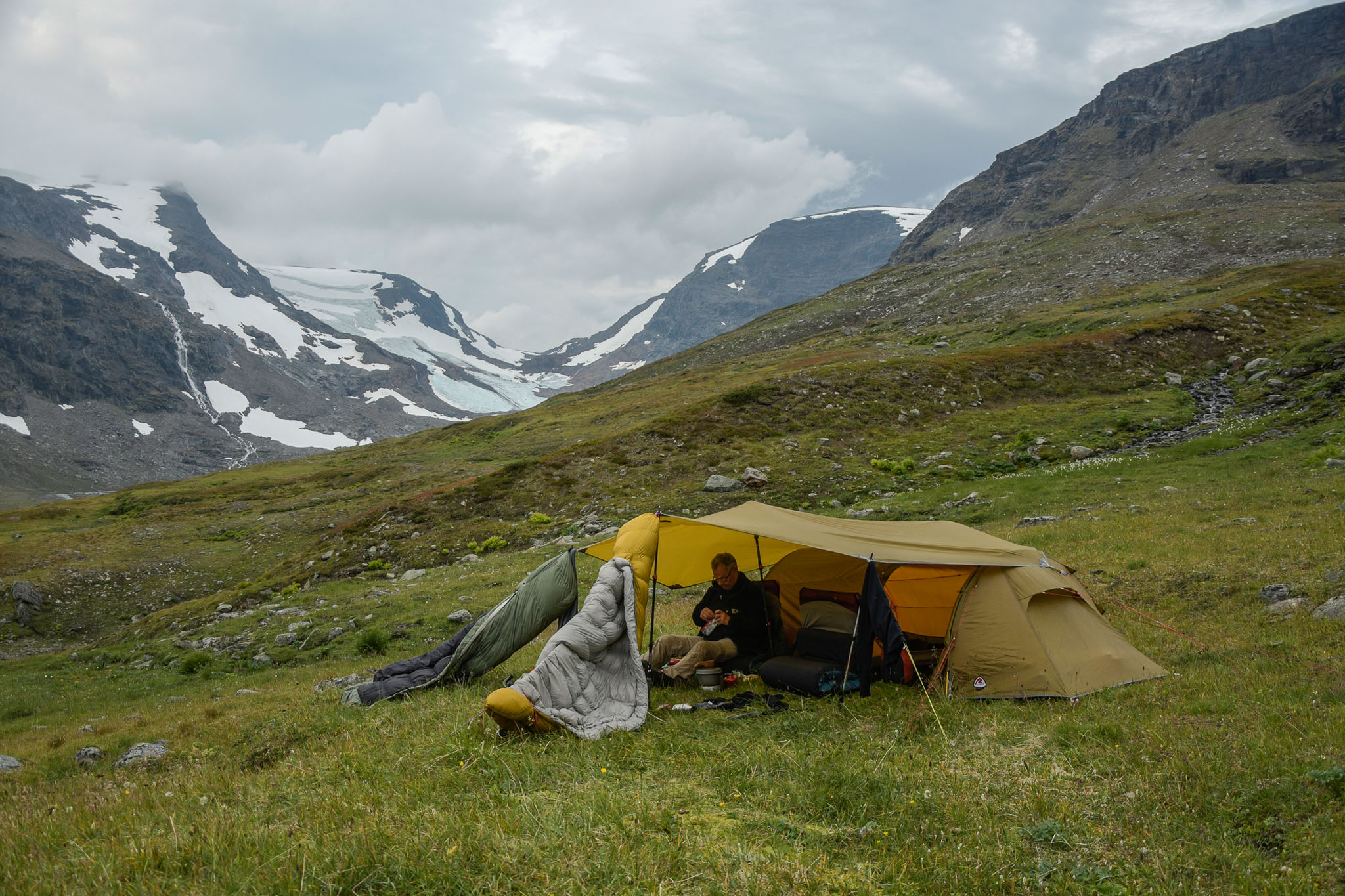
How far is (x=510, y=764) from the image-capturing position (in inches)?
288

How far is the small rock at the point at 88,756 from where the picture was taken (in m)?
11.7

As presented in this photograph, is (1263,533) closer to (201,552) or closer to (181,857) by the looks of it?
(181,857)

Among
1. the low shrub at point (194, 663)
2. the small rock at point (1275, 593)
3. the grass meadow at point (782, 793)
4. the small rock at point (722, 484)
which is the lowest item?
the low shrub at point (194, 663)

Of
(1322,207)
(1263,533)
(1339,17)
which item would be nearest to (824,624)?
(1263,533)

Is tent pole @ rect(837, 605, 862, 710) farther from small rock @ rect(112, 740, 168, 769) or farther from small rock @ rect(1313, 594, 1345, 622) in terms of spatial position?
small rock @ rect(112, 740, 168, 769)

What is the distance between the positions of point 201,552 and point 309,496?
54.2 feet

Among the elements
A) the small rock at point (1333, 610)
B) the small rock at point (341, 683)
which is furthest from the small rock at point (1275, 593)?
the small rock at point (341, 683)

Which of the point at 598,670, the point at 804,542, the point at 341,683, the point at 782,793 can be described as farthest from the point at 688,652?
the point at 341,683

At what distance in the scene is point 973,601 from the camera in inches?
420

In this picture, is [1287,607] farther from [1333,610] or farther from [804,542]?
[804,542]

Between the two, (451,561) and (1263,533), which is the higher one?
(1263,533)

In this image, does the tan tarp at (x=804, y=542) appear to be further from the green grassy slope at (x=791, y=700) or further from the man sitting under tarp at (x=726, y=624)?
the green grassy slope at (x=791, y=700)

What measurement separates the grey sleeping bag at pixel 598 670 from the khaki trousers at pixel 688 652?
166 centimetres

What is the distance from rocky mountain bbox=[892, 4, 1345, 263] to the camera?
13550 cm
